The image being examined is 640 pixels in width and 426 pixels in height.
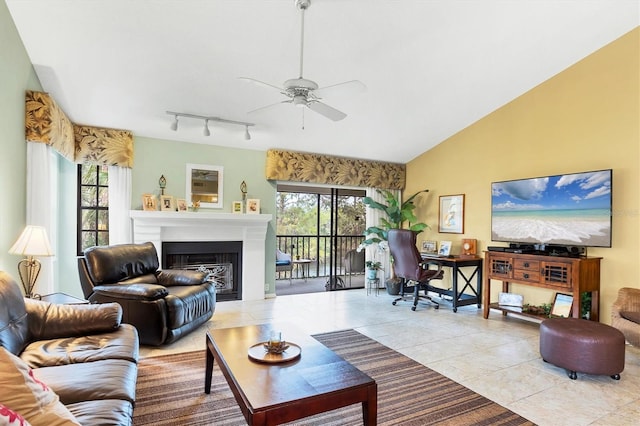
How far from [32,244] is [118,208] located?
1.92m

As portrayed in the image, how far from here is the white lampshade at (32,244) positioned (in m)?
2.86

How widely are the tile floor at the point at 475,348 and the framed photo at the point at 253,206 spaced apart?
4.64 feet

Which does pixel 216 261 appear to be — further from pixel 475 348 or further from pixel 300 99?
pixel 475 348

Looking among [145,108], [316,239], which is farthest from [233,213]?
[316,239]

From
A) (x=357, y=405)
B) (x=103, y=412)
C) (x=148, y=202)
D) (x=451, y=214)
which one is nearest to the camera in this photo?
(x=103, y=412)

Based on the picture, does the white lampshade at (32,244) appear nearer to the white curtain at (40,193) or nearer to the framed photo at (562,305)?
the white curtain at (40,193)

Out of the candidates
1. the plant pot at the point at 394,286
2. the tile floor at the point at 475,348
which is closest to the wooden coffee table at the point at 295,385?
the tile floor at the point at 475,348

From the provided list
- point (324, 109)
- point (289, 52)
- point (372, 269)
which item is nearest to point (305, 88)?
point (324, 109)

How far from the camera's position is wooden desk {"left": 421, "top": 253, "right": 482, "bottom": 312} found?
4.95m

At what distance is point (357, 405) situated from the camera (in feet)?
7.79

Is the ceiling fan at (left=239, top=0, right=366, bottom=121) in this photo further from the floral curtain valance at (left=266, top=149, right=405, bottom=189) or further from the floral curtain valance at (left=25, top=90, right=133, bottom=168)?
the floral curtain valance at (left=266, top=149, right=405, bottom=189)

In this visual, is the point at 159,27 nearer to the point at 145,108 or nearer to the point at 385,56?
the point at 145,108

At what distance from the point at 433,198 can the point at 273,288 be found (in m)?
3.18

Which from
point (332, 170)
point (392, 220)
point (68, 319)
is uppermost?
point (332, 170)
